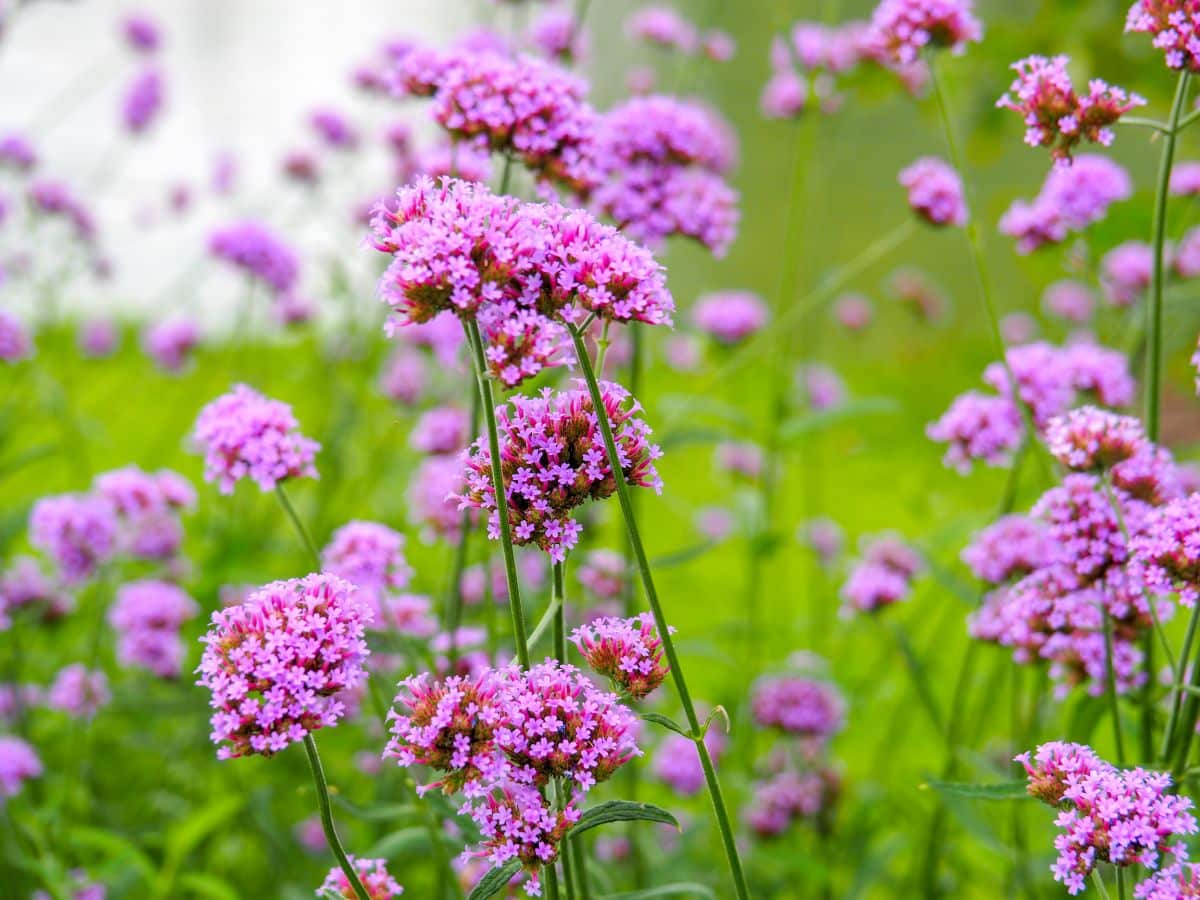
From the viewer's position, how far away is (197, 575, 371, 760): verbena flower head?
976 millimetres

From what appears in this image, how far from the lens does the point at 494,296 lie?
979 millimetres

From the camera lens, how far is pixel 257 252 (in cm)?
307

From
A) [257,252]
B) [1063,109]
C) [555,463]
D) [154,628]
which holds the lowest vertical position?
[555,463]

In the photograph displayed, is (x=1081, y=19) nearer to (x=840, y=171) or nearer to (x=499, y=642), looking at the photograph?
(x=499, y=642)

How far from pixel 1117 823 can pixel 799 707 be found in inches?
60.8

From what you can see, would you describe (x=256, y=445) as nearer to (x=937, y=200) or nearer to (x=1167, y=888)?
(x=1167, y=888)

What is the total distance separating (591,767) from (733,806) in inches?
66.2

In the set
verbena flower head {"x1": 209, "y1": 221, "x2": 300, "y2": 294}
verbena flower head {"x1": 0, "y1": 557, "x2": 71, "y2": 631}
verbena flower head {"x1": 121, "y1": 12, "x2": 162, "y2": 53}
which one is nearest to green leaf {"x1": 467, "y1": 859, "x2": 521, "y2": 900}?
verbena flower head {"x1": 0, "y1": 557, "x2": 71, "y2": 631}

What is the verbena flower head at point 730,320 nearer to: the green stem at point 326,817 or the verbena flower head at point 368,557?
the verbena flower head at point 368,557

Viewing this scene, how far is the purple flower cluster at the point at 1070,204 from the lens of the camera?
1970 millimetres

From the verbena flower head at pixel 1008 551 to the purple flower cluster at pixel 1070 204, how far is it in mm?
573

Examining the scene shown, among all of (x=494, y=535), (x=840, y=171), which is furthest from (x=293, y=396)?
(x=494, y=535)

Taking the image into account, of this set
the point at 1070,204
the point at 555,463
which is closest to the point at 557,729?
the point at 555,463

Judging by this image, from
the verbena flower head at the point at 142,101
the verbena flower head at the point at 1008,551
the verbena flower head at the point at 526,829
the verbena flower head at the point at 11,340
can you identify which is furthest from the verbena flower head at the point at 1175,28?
the verbena flower head at the point at 142,101
